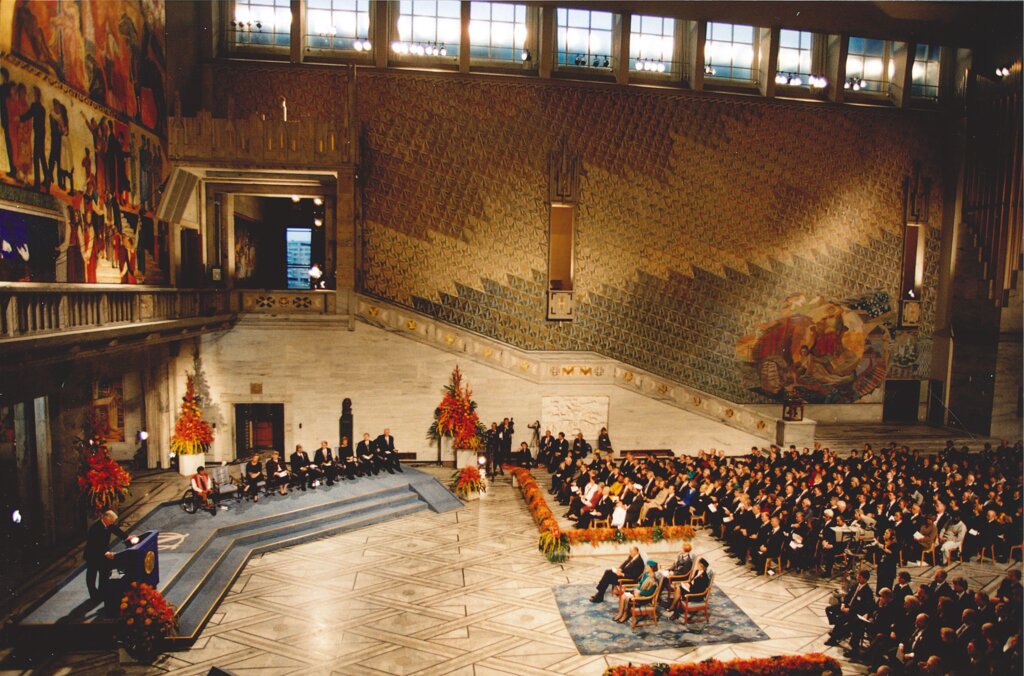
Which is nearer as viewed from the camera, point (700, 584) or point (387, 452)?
point (700, 584)

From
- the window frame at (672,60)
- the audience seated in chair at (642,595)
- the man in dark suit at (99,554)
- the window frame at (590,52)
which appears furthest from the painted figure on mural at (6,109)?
the window frame at (672,60)

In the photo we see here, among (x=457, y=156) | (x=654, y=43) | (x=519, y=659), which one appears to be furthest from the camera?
→ (x=654, y=43)

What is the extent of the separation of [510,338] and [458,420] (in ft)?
11.0

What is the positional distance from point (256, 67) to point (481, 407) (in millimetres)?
10959

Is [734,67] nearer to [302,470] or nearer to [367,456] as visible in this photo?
[367,456]

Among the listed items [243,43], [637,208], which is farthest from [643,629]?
[243,43]

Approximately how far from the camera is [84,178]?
10867mm

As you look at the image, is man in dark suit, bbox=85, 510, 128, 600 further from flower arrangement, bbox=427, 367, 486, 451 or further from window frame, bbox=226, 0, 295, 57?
window frame, bbox=226, 0, 295, 57

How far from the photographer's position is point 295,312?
15227 millimetres

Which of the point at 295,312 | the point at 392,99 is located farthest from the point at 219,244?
the point at 392,99

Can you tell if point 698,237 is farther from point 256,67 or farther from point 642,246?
point 256,67

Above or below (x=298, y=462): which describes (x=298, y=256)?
above

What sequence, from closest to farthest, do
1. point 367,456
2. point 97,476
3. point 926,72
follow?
point 97,476
point 367,456
point 926,72

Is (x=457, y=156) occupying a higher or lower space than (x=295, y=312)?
higher
